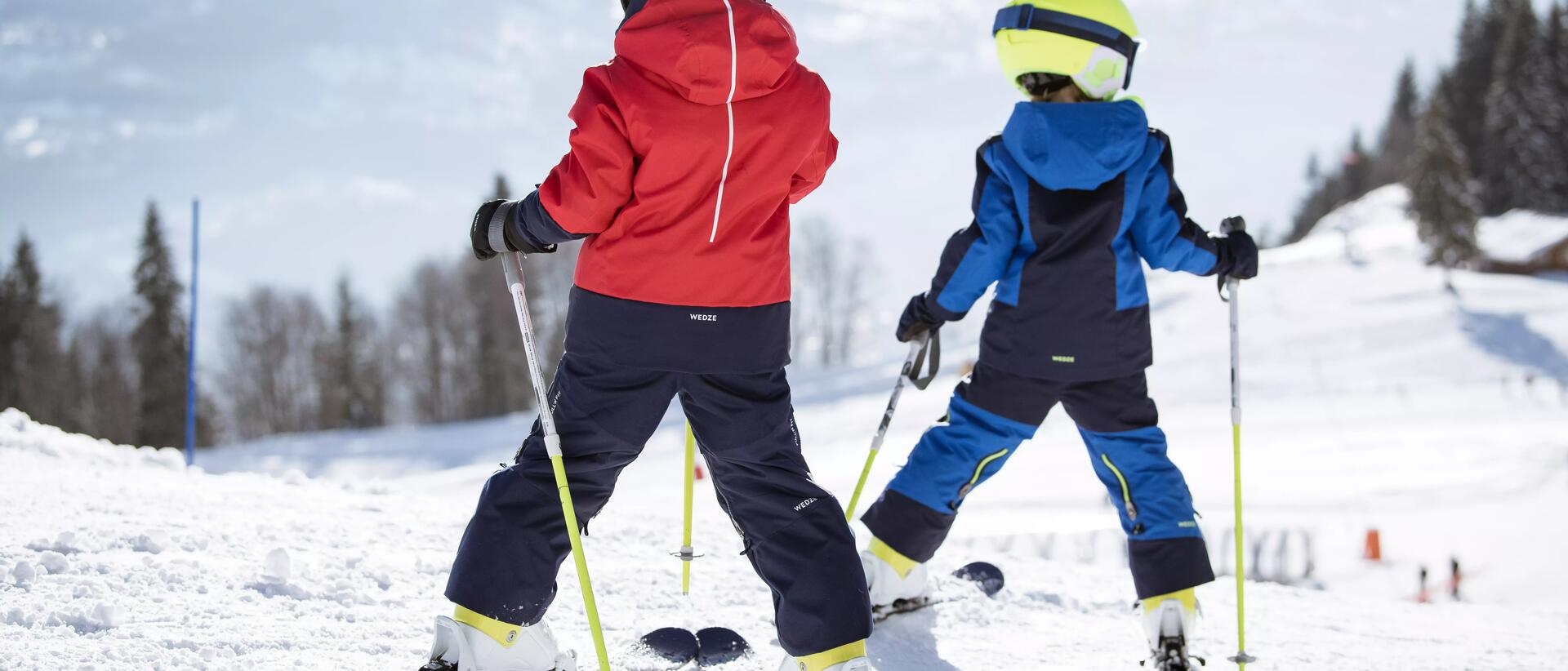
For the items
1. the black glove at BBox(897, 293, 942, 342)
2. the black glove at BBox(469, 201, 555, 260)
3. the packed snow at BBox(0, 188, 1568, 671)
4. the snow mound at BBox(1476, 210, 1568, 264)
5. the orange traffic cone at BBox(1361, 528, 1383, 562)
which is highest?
the snow mound at BBox(1476, 210, 1568, 264)

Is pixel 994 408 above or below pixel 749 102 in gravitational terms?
below

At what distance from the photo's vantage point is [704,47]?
224 cm

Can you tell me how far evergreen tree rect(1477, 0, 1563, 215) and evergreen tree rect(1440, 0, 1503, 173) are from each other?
276cm

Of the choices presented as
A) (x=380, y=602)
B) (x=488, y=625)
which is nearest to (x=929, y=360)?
(x=488, y=625)

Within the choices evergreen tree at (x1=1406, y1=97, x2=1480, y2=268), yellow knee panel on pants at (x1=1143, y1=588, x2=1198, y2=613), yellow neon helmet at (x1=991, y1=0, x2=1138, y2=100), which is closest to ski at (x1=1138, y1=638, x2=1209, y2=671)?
yellow knee panel on pants at (x1=1143, y1=588, x2=1198, y2=613)

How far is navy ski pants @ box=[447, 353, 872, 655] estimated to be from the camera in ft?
7.77

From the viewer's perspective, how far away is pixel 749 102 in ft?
7.82

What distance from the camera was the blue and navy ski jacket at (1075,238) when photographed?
123 inches

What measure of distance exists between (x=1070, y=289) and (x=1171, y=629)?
3.39ft

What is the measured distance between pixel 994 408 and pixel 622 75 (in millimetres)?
1613

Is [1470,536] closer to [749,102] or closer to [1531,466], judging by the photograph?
[1531,466]

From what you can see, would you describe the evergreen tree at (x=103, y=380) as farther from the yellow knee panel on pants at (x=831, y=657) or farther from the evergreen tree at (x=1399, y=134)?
the evergreen tree at (x=1399, y=134)

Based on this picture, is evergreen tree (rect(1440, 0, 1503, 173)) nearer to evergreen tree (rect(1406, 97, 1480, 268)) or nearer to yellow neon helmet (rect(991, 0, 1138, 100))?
evergreen tree (rect(1406, 97, 1480, 268))

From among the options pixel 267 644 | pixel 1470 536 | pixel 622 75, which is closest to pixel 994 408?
pixel 622 75
